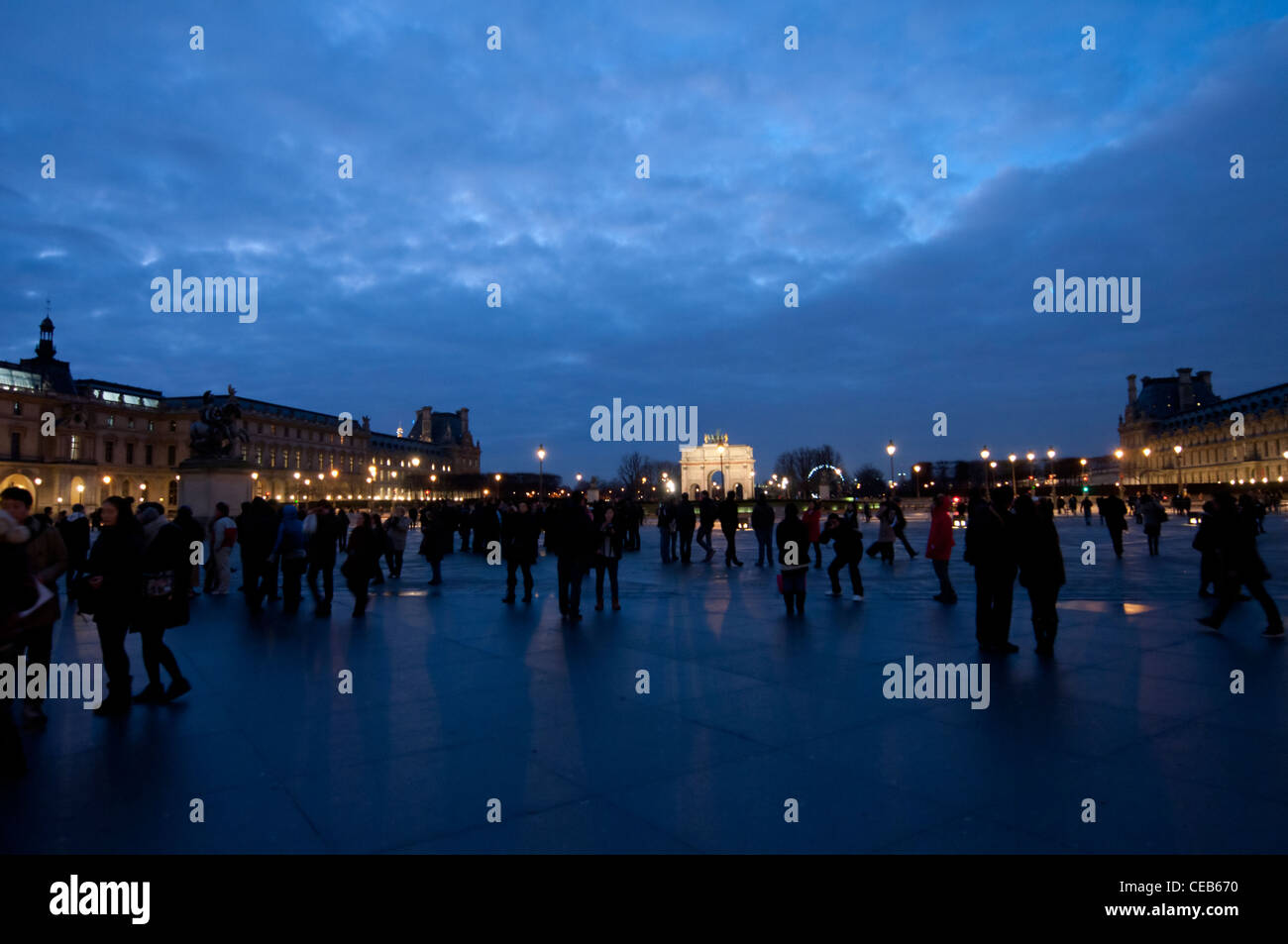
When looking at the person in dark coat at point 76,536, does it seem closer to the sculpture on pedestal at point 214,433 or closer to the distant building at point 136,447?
the sculpture on pedestal at point 214,433

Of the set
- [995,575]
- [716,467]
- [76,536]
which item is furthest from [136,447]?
[995,575]

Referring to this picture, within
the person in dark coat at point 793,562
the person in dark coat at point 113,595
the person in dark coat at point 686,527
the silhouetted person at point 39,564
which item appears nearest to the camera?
the silhouetted person at point 39,564

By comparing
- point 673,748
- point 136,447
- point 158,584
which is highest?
point 136,447

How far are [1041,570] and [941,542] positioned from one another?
3.86 meters

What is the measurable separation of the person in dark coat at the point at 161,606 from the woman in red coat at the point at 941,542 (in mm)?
10554

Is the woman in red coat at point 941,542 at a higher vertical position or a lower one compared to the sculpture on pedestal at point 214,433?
lower

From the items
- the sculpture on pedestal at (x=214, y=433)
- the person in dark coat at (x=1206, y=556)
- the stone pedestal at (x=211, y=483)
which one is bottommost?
the person in dark coat at (x=1206, y=556)

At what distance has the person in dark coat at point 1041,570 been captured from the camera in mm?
8586

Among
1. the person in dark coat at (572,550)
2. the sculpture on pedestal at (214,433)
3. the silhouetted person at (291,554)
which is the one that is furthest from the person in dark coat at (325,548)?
the sculpture on pedestal at (214,433)

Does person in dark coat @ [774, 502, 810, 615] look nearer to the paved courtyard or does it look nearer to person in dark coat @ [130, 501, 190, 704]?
the paved courtyard

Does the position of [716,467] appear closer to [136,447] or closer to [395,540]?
[136,447]

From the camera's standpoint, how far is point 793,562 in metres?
11.5
